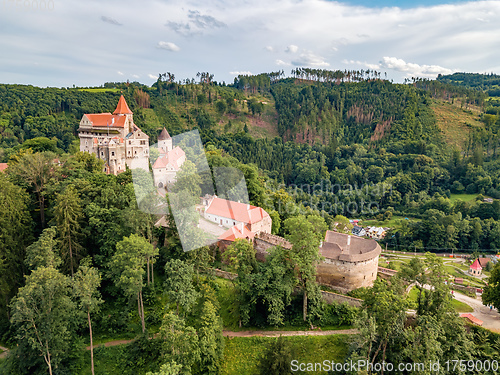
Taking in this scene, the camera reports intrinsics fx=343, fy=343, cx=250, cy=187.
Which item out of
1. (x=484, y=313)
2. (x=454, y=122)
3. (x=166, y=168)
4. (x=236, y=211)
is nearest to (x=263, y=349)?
(x=236, y=211)

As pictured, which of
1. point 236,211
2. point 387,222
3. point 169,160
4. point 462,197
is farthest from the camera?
point 462,197

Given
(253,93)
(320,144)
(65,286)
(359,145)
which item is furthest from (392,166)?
(65,286)

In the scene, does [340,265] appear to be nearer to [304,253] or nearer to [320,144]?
[304,253]

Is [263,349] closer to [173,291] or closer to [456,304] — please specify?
[173,291]

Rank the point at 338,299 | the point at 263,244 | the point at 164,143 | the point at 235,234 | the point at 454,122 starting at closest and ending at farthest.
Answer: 1. the point at 338,299
2. the point at 235,234
3. the point at 263,244
4. the point at 164,143
5. the point at 454,122

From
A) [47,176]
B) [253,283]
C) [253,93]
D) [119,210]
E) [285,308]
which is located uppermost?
[253,93]

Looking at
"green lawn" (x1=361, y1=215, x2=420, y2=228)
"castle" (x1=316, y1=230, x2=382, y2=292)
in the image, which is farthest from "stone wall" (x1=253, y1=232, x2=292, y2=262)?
"green lawn" (x1=361, y1=215, x2=420, y2=228)

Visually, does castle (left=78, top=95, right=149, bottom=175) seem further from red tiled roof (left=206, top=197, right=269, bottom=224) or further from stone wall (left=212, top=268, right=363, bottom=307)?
stone wall (left=212, top=268, right=363, bottom=307)
